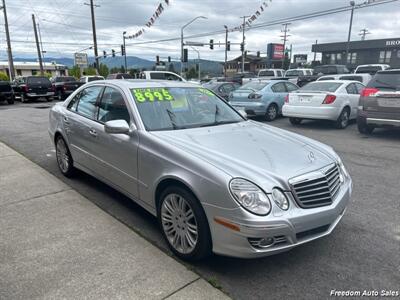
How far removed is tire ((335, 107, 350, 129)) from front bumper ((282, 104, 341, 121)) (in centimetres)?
22

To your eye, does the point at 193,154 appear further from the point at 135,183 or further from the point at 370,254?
the point at 370,254

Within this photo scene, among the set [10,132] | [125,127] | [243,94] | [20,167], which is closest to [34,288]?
[125,127]


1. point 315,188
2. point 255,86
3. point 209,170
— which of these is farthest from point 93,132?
point 255,86

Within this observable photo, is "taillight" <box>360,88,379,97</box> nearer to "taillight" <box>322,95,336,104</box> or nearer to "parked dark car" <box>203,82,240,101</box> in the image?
"taillight" <box>322,95,336,104</box>

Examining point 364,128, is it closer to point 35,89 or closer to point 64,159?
point 64,159

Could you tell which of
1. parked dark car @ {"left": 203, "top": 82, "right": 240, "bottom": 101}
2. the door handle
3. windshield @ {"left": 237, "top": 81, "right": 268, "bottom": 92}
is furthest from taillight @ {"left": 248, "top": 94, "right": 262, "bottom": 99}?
the door handle

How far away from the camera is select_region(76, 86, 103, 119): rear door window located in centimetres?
443

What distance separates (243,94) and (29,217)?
922 centimetres

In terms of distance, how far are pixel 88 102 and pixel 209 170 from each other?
269 cm

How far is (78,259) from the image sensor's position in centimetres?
301

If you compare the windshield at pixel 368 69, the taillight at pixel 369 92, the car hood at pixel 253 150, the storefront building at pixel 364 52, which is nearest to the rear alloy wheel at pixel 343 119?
the taillight at pixel 369 92

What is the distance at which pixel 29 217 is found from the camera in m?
3.89

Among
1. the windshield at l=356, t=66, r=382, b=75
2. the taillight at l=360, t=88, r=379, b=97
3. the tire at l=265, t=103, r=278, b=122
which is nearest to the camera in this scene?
the taillight at l=360, t=88, r=379, b=97

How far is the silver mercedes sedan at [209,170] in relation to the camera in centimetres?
254
